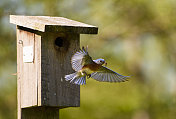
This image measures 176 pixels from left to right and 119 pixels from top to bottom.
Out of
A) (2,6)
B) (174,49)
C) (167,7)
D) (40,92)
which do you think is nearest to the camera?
(40,92)

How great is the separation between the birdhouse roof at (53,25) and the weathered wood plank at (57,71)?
158mm

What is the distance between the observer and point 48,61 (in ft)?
16.8

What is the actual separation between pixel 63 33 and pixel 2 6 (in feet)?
20.4

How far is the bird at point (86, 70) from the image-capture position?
4727 millimetres

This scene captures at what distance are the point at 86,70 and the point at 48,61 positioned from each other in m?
0.46

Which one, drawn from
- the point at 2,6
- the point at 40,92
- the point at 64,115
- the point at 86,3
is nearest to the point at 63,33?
the point at 40,92

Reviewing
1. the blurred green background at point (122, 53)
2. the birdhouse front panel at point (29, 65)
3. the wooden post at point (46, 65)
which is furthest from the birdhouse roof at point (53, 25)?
the blurred green background at point (122, 53)

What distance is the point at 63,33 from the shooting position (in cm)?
525

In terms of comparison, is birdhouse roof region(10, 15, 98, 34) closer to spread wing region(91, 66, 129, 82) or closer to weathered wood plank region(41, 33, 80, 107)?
weathered wood plank region(41, 33, 80, 107)

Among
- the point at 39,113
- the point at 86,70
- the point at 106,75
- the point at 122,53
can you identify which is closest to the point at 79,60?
the point at 86,70

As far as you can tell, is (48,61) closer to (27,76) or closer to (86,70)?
(27,76)

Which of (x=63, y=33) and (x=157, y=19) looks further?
(x=157, y=19)

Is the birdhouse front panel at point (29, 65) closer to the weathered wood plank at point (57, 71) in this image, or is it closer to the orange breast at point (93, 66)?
the weathered wood plank at point (57, 71)

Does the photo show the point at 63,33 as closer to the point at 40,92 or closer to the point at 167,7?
the point at 40,92
